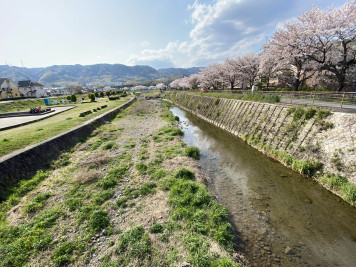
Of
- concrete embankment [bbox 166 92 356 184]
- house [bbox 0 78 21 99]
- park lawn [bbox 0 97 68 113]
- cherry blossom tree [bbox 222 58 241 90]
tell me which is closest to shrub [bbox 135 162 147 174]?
concrete embankment [bbox 166 92 356 184]

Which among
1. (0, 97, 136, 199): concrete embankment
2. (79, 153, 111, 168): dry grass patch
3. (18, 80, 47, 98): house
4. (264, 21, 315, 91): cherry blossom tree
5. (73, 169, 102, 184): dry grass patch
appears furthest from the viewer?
(18, 80, 47, 98): house

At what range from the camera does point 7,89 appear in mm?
66438

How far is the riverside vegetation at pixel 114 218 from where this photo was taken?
18.7ft

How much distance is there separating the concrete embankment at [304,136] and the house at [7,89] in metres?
90.6

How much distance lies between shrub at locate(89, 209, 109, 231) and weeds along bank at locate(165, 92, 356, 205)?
1272 cm

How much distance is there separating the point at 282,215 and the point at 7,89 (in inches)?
3942

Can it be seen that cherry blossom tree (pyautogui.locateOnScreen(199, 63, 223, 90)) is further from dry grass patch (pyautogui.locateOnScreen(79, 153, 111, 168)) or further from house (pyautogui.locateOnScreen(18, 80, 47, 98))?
house (pyautogui.locateOnScreen(18, 80, 47, 98))

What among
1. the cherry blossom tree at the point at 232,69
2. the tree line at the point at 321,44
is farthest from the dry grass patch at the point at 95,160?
the cherry blossom tree at the point at 232,69

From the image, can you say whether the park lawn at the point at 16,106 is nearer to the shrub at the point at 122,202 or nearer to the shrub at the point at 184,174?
the shrub at the point at 122,202

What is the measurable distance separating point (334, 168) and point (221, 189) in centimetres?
708

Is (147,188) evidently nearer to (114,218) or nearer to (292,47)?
(114,218)

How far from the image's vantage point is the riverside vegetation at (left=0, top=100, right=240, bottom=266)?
18.7 ft

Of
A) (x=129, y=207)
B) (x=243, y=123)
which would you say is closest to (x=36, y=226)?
(x=129, y=207)

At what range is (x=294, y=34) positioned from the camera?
22.2 m
